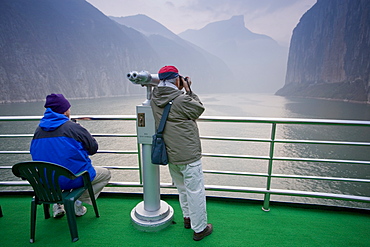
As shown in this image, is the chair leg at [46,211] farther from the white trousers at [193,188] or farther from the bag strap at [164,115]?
the bag strap at [164,115]

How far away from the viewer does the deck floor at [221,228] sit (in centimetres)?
193

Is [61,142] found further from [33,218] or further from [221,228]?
[221,228]

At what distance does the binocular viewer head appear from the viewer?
1.64m

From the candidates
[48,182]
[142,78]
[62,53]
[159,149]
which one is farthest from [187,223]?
[62,53]

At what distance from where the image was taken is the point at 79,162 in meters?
1.79

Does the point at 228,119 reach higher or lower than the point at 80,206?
higher

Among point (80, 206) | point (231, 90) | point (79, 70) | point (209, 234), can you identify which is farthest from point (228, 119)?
point (231, 90)

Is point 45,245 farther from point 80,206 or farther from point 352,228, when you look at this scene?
point 352,228

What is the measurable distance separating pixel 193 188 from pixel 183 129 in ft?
1.59

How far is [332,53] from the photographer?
67000 millimetres

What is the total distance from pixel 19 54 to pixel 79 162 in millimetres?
80282

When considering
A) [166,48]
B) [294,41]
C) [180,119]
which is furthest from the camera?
[166,48]

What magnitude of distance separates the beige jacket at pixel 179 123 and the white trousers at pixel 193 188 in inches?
3.2

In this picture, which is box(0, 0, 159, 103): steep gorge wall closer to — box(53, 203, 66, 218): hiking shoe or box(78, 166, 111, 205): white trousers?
box(53, 203, 66, 218): hiking shoe
